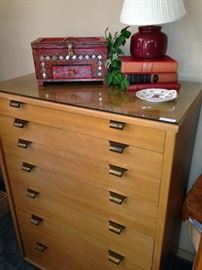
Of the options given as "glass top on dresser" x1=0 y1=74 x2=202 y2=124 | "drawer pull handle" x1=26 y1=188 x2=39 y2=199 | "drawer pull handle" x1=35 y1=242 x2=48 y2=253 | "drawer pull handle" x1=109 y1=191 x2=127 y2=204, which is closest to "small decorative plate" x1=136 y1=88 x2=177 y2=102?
"glass top on dresser" x1=0 y1=74 x2=202 y2=124

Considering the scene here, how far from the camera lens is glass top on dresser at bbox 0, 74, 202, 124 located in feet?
2.59

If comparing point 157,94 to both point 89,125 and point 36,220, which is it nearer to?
point 89,125

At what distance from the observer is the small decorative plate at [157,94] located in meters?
0.86

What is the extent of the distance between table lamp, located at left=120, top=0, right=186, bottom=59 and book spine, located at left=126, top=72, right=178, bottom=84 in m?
0.08

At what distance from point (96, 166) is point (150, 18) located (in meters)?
0.54

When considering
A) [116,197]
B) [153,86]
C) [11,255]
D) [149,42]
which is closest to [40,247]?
[11,255]

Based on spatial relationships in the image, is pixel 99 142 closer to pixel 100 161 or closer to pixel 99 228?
pixel 100 161

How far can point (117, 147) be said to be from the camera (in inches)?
33.1

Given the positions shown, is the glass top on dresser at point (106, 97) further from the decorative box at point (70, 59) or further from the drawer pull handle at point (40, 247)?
the drawer pull handle at point (40, 247)

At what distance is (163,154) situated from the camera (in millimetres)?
773

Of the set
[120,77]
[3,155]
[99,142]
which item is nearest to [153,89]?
[120,77]

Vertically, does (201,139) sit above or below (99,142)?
below

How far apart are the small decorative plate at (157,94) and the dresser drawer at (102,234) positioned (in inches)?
20.2

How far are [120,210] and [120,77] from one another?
52 centimetres
